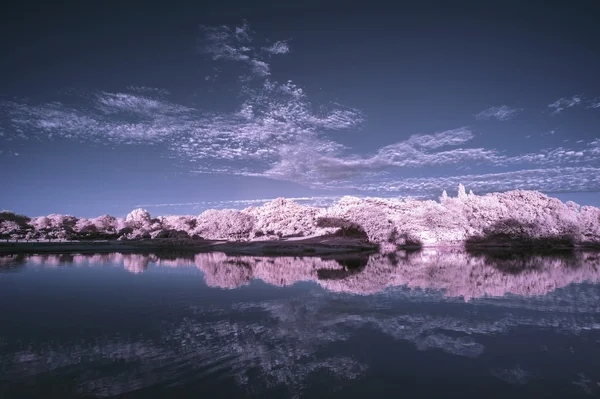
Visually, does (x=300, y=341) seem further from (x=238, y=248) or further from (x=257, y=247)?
(x=238, y=248)

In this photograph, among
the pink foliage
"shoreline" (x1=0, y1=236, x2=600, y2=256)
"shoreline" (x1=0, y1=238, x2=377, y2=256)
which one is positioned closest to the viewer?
"shoreline" (x1=0, y1=238, x2=377, y2=256)

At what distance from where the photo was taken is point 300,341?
40.2ft

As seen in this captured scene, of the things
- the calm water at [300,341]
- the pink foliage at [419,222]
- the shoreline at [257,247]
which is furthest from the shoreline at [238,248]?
the calm water at [300,341]

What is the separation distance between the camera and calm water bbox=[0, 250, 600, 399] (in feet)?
28.2

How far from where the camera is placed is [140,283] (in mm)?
26047

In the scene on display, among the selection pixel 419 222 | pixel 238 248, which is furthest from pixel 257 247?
pixel 419 222

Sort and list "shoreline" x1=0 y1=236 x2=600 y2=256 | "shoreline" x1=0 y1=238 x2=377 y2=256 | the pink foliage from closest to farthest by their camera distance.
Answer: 1. "shoreline" x1=0 y1=238 x2=377 y2=256
2. "shoreline" x1=0 y1=236 x2=600 y2=256
3. the pink foliage

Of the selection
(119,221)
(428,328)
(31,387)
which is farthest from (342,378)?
(119,221)

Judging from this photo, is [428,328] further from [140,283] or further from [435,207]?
[435,207]

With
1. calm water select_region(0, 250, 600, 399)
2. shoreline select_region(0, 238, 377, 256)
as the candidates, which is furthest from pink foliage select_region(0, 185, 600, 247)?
calm water select_region(0, 250, 600, 399)

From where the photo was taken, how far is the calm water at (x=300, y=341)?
28.2ft

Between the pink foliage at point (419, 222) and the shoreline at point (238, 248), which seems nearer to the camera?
the shoreline at point (238, 248)

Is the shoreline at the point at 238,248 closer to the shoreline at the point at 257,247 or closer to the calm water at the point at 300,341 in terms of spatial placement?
the shoreline at the point at 257,247

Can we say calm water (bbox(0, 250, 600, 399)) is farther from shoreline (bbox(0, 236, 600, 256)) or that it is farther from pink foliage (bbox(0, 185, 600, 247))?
pink foliage (bbox(0, 185, 600, 247))
